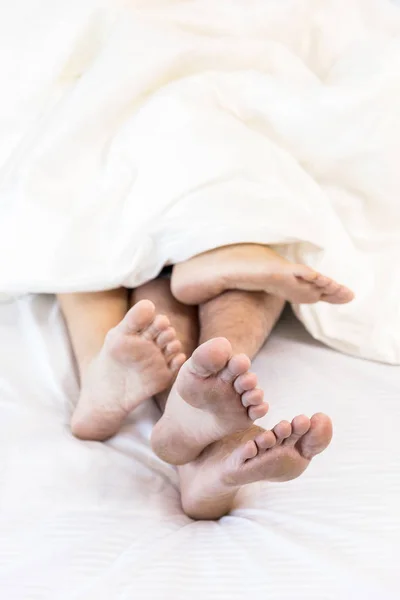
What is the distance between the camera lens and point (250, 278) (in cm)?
83

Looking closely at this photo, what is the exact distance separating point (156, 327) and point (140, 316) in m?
0.02

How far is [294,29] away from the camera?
1142 millimetres

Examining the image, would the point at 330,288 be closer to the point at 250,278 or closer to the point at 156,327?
the point at 250,278

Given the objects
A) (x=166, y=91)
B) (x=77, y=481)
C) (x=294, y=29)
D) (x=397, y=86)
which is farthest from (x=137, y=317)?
(x=294, y=29)

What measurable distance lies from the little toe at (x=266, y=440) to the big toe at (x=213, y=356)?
0.07 m

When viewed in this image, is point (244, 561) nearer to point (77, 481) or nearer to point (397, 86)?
point (77, 481)

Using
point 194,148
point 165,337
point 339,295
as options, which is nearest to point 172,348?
point 165,337

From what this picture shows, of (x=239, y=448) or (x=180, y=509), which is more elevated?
(x=239, y=448)

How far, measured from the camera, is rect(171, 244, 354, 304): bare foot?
80cm

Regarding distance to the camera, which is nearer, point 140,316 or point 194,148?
point 140,316

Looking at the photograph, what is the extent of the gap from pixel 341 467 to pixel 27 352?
434 mm

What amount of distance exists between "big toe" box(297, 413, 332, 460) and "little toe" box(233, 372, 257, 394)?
6 cm

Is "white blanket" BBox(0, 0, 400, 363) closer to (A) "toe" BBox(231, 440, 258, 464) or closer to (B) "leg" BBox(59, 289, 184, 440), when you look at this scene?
(B) "leg" BBox(59, 289, 184, 440)

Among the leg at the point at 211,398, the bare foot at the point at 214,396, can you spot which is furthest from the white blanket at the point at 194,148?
the bare foot at the point at 214,396
